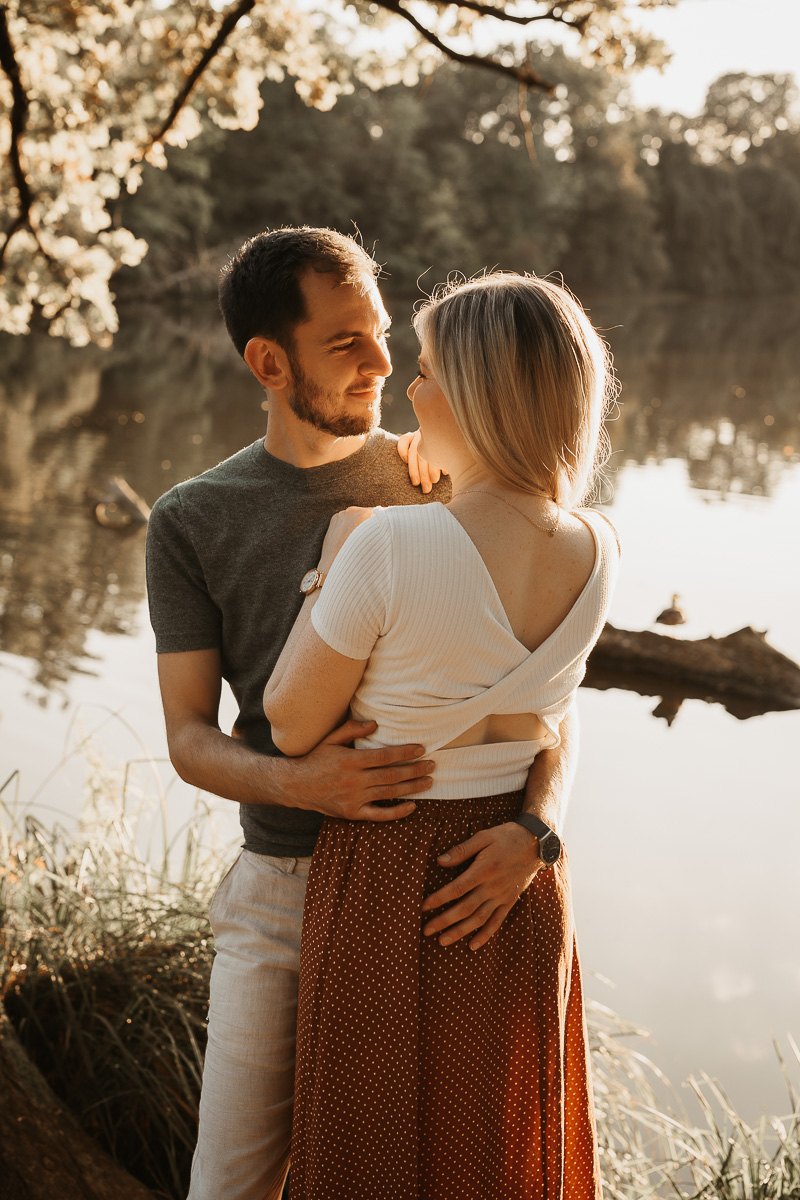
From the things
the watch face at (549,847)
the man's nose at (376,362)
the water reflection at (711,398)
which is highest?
the water reflection at (711,398)

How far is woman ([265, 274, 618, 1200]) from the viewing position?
1.49 meters

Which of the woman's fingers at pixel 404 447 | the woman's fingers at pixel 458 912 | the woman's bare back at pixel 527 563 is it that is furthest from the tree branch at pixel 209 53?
the woman's fingers at pixel 458 912

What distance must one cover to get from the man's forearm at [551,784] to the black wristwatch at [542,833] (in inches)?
0.4

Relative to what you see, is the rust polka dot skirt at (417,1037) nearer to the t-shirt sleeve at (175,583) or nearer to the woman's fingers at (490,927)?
the woman's fingers at (490,927)

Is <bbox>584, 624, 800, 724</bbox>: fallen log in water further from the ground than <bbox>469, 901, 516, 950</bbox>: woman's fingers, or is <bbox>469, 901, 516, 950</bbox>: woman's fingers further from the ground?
<bbox>584, 624, 800, 724</bbox>: fallen log in water

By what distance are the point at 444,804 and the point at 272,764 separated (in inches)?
12.0

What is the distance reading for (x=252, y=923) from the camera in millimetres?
1893

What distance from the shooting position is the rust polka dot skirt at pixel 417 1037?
1.56m

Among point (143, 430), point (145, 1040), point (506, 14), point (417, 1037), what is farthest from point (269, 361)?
point (143, 430)

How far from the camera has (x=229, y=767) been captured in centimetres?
182

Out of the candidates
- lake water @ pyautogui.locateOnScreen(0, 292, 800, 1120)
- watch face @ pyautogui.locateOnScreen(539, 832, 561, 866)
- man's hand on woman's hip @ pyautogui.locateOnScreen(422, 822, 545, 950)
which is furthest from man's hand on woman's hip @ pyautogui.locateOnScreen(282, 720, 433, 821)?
lake water @ pyautogui.locateOnScreen(0, 292, 800, 1120)

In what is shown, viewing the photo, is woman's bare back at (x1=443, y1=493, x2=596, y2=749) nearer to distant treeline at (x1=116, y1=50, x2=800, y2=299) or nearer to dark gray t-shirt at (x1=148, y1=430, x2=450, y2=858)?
dark gray t-shirt at (x1=148, y1=430, x2=450, y2=858)

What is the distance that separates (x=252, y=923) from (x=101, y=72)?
6.07 m

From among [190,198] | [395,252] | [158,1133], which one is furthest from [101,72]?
[395,252]
